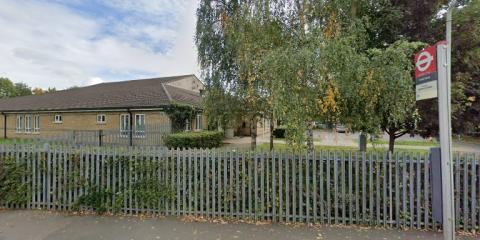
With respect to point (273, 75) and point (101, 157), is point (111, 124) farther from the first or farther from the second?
point (273, 75)

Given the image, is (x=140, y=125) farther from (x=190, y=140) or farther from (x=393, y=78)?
(x=393, y=78)

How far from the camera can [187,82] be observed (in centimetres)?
3022

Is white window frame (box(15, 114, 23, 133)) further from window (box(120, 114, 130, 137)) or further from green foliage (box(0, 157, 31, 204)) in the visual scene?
green foliage (box(0, 157, 31, 204))

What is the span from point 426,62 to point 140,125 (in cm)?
1780

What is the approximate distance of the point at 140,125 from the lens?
1869 cm

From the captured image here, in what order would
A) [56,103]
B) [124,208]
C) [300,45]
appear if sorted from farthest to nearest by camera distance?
[56,103] < [300,45] < [124,208]

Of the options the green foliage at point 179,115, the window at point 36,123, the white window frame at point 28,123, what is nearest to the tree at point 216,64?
the green foliage at point 179,115

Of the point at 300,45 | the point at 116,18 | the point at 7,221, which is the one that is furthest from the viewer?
the point at 116,18

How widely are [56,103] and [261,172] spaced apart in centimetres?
2573

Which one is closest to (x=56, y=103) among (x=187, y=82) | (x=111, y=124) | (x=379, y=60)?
(x=111, y=124)

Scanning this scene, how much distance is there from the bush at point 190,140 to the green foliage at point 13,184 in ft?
27.3

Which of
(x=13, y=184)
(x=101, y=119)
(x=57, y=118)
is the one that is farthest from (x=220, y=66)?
(x=57, y=118)

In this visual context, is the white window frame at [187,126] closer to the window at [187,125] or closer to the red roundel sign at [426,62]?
the window at [187,125]

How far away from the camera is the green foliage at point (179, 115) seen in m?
18.0
